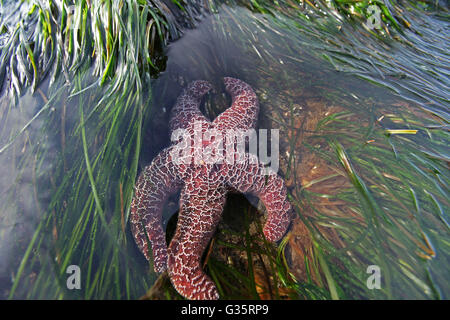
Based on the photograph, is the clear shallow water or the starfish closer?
the clear shallow water

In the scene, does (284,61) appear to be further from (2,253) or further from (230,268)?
(2,253)

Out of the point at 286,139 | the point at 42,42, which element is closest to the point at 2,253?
the point at 42,42

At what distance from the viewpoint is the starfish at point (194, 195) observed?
8.11 feet

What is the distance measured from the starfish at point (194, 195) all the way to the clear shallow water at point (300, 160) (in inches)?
6.8

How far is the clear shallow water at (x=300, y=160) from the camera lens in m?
2.30

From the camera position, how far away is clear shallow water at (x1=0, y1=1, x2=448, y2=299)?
2.30m

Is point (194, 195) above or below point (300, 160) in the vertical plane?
above

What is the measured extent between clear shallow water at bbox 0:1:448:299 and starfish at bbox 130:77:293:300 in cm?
17

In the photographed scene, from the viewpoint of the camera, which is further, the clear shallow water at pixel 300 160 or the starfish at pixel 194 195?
the starfish at pixel 194 195

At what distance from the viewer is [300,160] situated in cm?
318

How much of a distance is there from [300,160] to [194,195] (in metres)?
1.37

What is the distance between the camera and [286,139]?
3.32 m
